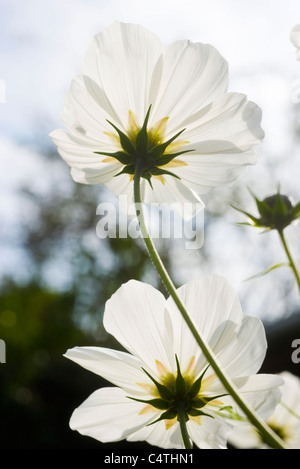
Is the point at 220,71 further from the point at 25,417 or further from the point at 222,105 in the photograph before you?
the point at 25,417

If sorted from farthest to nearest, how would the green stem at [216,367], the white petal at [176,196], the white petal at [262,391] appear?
the white petal at [176,196] < the white petal at [262,391] < the green stem at [216,367]

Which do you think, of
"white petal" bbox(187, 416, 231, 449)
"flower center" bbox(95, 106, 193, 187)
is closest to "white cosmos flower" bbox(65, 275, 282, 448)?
"white petal" bbox(187, 416, 231, 449)

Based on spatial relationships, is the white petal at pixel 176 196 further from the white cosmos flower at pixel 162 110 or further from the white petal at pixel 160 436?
the white petal at pixel 160 436

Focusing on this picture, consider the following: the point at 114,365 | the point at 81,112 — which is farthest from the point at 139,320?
the point at 81,112

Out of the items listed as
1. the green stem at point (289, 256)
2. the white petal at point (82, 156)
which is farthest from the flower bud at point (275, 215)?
the white petal at point (82, 156)

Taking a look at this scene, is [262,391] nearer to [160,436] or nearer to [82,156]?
[160,436]
